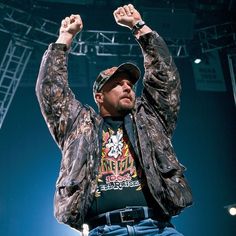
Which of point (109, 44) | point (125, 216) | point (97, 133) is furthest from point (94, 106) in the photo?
point (125, 216)

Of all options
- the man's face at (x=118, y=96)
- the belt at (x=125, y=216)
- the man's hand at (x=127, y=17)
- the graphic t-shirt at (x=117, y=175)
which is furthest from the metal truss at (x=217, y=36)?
the belt at (x=125, y=216)

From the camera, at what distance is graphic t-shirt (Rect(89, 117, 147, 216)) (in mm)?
1769

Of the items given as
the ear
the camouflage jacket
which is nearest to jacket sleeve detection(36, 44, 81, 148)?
the camouflage jacket

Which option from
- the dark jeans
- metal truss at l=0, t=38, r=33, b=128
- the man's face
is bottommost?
the dark jeans

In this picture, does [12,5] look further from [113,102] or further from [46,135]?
[113,102]

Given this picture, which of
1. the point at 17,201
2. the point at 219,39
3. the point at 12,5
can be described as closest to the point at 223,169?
the point at 219,39

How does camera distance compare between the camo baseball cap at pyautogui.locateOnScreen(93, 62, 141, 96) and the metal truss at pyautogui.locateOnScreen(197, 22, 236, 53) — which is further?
the metal truss at pyautogui.locateOnScreen(197, 22, 236, 53)

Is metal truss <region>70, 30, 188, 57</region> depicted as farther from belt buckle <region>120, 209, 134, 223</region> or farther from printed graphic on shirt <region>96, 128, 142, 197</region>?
belt buckle <region>120, 209, 134, 223</region>

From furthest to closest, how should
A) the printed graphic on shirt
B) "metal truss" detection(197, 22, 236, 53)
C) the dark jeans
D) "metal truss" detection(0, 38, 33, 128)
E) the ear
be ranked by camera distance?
"metal truss" detection(197, 22, 236, 53) < "metal truss" detection(0, 38, 33, 128) < the ear < the printed graphic on shirt < the dark jeans

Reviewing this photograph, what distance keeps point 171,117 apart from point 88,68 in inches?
193

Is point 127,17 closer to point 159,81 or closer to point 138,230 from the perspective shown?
point 159,81

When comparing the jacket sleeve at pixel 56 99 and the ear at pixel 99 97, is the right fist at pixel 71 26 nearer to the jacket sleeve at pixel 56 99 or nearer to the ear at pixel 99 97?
the jacket sleeve at pixel 56 99

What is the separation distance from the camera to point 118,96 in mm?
2031

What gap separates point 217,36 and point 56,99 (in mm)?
5055
